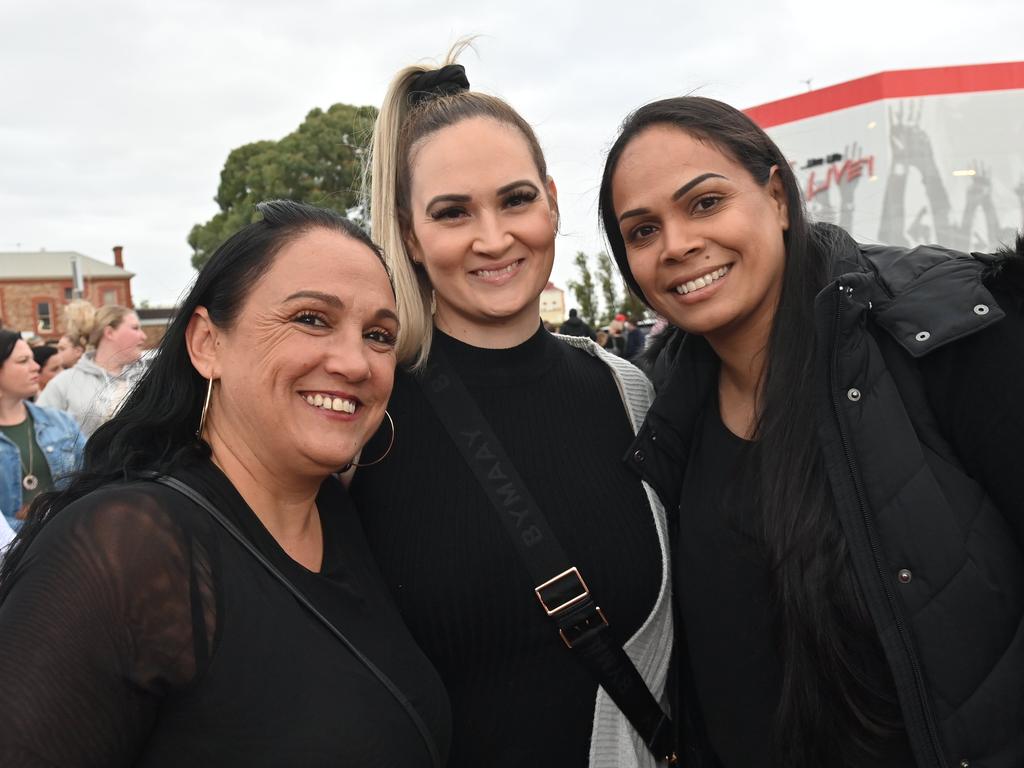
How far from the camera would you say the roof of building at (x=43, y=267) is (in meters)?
57.0

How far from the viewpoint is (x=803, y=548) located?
200 centimetres

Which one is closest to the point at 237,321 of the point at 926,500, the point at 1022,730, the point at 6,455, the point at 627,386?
the point at 627,386

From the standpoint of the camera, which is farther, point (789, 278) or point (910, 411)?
point (789, 278)

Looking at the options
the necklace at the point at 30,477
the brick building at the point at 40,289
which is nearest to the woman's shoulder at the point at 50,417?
the necklace at the point at 30,477

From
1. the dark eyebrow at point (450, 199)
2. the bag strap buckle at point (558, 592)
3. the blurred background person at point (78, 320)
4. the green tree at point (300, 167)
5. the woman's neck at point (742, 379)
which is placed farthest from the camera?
the green tree at point (300, 167)

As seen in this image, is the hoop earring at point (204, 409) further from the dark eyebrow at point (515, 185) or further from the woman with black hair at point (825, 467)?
the woman with black hair at point (825, 467)

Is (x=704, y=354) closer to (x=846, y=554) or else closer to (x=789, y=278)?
(x=789, y=278)

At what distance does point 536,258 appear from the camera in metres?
2.71

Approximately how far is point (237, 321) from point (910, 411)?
5.14 feet

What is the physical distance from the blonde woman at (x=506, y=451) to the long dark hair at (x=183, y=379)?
2.24ft

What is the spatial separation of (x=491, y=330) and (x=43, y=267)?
213 feet

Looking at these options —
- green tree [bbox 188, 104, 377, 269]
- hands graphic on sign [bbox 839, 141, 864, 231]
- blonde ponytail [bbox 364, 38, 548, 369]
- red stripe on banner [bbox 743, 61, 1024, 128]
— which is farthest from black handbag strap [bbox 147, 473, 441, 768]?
green tree [bbox 188, 104, 377, 269]

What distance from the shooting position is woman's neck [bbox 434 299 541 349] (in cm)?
271

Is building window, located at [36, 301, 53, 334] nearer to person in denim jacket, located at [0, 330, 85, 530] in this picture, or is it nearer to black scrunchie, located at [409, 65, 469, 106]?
person in denim jacket, located at [0, 330, 85, 530]
